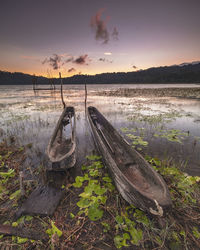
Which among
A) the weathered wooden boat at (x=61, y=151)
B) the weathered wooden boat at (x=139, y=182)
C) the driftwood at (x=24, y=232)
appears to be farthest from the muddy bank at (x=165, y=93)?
the driftwood at (x=24, y=232)

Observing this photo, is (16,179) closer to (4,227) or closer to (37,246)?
(4,227)

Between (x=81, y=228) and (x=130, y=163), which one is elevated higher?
(x=130, y=163)

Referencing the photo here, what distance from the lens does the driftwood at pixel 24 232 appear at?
2.31m

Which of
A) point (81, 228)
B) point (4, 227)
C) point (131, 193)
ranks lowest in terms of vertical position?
point (81, 228)

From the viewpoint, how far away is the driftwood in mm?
2308

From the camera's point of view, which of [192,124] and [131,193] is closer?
[131,193]

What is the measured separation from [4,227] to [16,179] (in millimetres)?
1769

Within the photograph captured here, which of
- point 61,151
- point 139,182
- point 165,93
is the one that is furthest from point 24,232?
point 165,93

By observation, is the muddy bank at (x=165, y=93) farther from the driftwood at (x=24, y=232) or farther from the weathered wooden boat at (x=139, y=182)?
the driftwood at (x=24, y=232)

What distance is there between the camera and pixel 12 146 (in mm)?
6168

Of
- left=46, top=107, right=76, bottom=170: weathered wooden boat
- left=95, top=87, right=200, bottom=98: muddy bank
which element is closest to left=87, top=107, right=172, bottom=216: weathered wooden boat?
Result: left=46, top=107, right=76, bottom=170: weathered wooden boat

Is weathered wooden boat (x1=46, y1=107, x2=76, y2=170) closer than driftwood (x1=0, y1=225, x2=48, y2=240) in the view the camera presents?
No

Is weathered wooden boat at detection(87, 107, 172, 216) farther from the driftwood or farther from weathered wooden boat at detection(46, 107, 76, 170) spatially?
the driftwood

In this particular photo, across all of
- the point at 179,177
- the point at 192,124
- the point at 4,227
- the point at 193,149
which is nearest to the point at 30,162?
the point at 4,227
